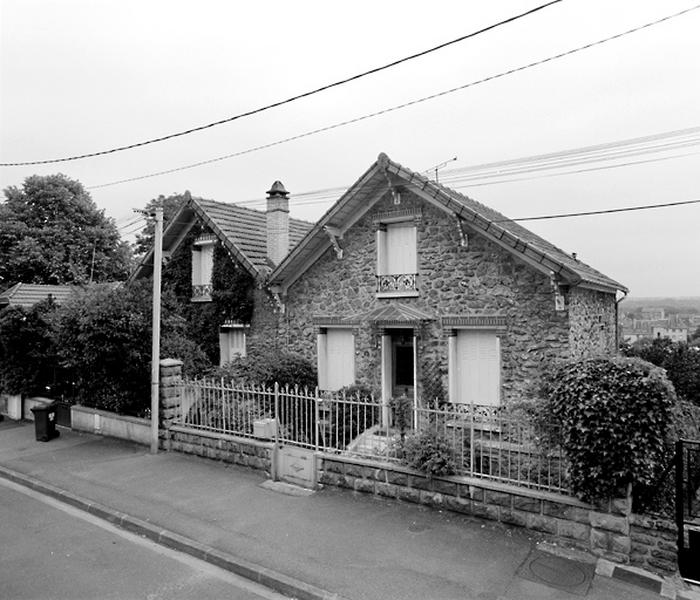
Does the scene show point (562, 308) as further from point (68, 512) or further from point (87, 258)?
point (87, 258)

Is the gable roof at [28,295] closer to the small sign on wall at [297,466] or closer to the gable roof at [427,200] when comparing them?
the gable roof at [427,200]

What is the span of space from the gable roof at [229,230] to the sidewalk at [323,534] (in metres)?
6.99

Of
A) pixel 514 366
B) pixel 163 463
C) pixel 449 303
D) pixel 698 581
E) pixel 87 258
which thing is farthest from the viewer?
pixel 87 258

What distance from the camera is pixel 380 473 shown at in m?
7.89

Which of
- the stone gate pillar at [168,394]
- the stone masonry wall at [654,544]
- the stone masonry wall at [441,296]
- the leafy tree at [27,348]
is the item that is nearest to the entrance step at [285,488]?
the stone gate pillar at [168,394]

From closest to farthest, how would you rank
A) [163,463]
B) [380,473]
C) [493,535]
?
[493,535] → [380,473] → [163,463]

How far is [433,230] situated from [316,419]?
19.5 feet

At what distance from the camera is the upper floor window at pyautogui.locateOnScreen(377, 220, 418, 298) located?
12.8 m

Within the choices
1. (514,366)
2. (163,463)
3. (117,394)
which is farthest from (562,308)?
(117,394)

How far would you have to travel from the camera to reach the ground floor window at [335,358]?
45.4 ft

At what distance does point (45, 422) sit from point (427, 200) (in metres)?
10.9

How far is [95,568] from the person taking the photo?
20.2 ft

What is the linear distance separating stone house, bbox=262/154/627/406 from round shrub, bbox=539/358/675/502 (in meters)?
4.41

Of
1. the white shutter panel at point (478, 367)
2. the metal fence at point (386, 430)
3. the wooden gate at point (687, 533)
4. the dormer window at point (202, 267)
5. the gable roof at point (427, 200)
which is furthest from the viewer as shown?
the dormer window at point (202, 267)
